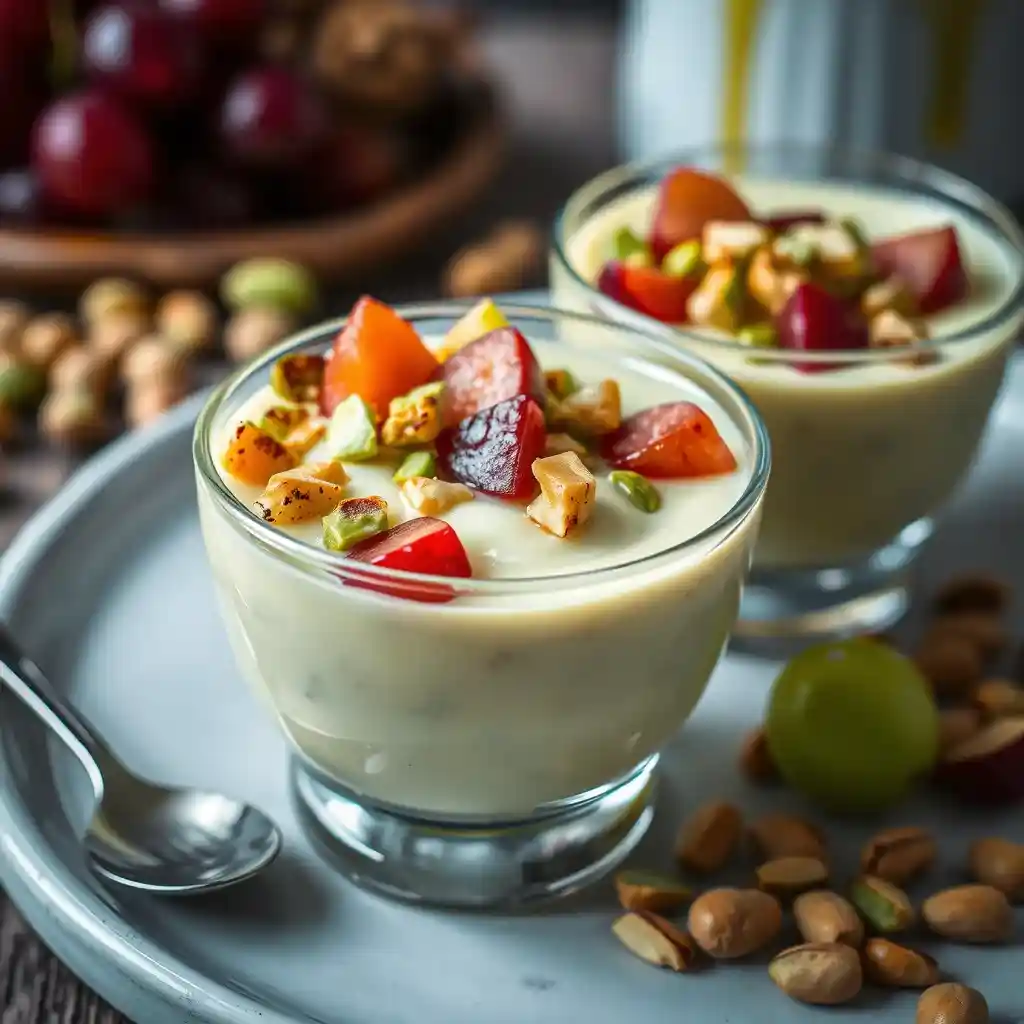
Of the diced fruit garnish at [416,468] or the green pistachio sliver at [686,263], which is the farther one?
the green pistachio sliver at [686,263]

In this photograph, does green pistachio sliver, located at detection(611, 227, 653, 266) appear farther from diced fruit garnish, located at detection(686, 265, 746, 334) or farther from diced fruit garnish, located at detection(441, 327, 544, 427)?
diced fruit garnish, located at detection(441, 327, 544, 427)

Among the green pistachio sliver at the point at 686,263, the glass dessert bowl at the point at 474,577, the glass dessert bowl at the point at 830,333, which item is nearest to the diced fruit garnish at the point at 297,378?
the glass dessert bowl at the point at 474,577

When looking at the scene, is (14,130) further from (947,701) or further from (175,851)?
(947,701)

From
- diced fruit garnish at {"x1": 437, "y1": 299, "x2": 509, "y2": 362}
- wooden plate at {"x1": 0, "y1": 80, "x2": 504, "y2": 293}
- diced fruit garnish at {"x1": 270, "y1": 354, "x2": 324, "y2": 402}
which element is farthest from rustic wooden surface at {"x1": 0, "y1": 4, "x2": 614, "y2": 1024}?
diced fruit garnish at {"x1": 437, "y1": 299, "x2": 509, "y2": 362}

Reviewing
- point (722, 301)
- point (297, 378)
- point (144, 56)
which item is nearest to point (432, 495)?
point (297, 378)

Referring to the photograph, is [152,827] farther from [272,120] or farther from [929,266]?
[272,120]

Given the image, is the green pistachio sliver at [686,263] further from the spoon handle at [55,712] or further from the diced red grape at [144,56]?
the diced red grape at [144,56]

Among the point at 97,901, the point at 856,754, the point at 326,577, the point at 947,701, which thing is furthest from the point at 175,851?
the point at 947,701
